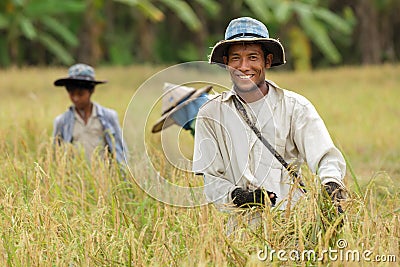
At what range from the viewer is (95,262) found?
3.28 metres

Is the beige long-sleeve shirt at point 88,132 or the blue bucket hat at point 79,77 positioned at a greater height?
the blue bucket hat at point 79,77

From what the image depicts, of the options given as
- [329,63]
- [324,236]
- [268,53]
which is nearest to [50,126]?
[268,53]

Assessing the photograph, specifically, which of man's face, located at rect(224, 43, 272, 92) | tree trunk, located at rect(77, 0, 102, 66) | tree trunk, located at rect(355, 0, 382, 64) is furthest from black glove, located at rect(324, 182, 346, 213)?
tree trunk, located at rect(355, 0, 382, 64)

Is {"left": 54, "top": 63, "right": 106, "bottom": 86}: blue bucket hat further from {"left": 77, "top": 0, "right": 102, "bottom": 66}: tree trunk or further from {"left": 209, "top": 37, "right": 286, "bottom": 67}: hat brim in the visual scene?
{"left": 77, "top": 0, "right": 102, "bottom": 66}: tree trunk

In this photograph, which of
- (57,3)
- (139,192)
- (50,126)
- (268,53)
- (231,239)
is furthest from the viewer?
(57,3)

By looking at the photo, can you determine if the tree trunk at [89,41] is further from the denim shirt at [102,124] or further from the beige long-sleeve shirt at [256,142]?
the beige long-sleeve shirt at [256,142]

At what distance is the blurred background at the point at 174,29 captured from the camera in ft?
51.1

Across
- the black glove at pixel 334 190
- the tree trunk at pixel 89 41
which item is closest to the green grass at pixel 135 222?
the black glove at pixel 334 190

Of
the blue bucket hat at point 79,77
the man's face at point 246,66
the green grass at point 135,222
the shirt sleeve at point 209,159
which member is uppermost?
the man's face at point 246,66

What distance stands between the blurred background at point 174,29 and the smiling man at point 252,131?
10092mm

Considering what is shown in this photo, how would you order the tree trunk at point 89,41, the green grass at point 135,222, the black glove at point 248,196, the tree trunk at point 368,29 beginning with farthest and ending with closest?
the tree trunk at point 368,29 → the tree trunk at point 89,41 → the black glove at point 248,196 → the green grass at point 135,222

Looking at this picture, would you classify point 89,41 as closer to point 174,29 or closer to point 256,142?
point 174,29

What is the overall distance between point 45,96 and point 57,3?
4.26m

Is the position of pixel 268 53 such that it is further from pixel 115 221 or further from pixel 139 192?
pixel 139 192
